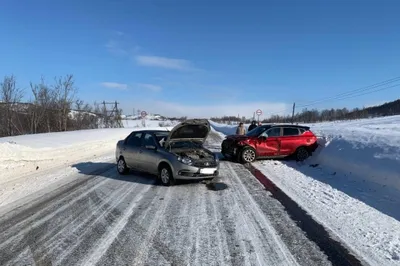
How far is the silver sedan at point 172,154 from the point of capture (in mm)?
10273

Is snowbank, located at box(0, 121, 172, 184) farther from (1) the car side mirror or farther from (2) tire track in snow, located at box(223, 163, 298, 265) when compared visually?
(2) tire track in snow, located at box(223, 163, 298, 265)

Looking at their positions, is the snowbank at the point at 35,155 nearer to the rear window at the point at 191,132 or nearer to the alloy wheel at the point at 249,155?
the rear window at the point at 191,132

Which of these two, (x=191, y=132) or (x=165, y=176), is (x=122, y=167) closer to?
(x=165, y=176)

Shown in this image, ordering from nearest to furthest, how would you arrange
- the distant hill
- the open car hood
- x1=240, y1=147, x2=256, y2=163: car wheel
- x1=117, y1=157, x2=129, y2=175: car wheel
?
the open car hood
x1=117, y1=157, x2=129, y2=175: car wheel
x1=240, y1=147, x2=256, y2=163: car wheel
the distant hill

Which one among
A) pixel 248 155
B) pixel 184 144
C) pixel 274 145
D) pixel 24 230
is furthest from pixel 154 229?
pixel 274 145

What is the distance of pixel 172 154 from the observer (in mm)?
10445

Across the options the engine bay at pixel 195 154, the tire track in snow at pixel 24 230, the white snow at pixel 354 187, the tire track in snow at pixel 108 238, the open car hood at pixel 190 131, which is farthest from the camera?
the open car hood at pixel 190 131

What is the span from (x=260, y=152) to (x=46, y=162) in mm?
9324

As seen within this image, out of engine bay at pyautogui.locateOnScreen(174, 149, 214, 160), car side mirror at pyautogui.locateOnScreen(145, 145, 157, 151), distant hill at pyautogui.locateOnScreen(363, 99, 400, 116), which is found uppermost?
distant hill at pyautogui.locateOnScreen(363, 99, 400, 116)

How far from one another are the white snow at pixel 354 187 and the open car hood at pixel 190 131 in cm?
267

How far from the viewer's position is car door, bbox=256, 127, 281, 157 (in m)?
16.5

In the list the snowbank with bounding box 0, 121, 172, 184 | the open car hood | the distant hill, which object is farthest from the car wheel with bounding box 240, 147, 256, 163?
the distant hill

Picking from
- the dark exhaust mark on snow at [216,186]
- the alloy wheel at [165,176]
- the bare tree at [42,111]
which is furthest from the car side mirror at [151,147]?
the bare tree at [42,111]

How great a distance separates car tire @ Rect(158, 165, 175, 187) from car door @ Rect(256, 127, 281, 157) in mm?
6854
